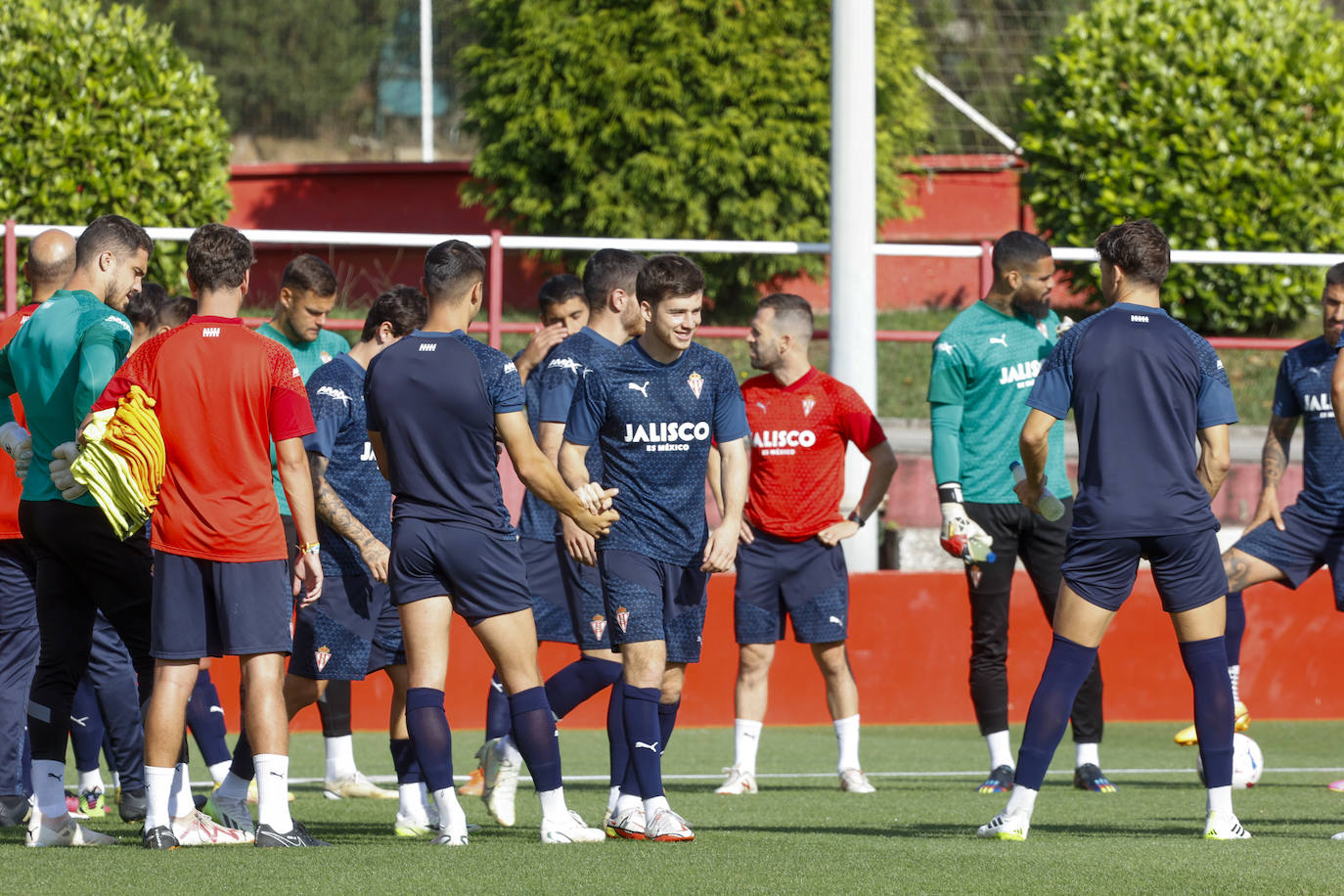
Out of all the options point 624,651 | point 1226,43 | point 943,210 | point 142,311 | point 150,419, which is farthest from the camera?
point 943,210

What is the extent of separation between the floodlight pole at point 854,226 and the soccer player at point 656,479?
443 cm

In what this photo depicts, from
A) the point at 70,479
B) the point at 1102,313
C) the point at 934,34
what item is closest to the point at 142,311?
the point at 70,479

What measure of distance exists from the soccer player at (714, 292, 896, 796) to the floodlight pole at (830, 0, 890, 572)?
2.53 metres

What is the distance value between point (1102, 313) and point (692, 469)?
1446 millimetres

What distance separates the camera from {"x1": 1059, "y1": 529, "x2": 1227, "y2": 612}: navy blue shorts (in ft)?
17.9

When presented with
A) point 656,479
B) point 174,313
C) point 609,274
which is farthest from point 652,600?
point 174,313

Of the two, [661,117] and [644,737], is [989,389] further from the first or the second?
[661,117]

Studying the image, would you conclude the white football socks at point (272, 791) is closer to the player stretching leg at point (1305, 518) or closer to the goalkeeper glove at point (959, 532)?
the goalkeeper glove at point (959, 532)

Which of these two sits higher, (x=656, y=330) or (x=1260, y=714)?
(x=656, y=330)

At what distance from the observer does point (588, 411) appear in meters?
5.85

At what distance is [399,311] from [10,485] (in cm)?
155

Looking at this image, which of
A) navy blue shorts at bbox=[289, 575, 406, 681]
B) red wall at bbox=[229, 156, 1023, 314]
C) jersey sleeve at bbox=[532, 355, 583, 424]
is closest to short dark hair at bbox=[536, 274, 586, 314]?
jersey sleeve at bbox=[532, 355, 583, 424]

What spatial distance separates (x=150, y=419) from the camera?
207 inches

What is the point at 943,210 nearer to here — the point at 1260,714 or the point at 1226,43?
the point at 1226,43
